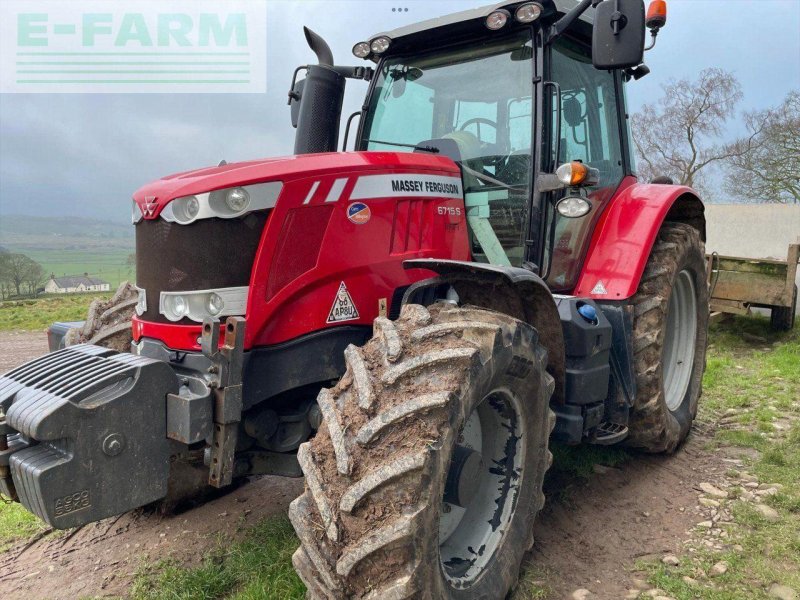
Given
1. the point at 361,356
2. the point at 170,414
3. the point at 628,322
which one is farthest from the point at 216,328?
the point at 628,322

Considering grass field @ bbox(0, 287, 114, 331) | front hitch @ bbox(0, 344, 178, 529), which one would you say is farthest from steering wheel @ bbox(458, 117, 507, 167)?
grass field @ bbox(0, 287, 114, 331)

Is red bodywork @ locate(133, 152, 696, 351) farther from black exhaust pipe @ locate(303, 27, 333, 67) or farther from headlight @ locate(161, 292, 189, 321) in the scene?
black exhaust pipe @ locate(303, 27, 333, 67)

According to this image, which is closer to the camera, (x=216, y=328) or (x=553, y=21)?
(x=216, y=328)

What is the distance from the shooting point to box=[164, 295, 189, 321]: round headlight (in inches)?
92.4

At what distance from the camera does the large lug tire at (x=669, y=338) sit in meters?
3.37

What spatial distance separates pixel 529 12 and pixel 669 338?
2.28 meters

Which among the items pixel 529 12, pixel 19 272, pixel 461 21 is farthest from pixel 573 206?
pixel 19 272

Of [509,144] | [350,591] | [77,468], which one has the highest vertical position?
[509,144]

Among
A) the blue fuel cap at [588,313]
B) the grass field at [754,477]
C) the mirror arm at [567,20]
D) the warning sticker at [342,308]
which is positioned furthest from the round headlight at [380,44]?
the grass field at [754,477]

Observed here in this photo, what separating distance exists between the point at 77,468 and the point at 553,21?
109 inches

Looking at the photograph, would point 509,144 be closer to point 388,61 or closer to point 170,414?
point 388,61

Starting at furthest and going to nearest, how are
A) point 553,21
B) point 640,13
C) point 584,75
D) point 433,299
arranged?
point 584,75
point 553,21
point 433,299
point 640,13

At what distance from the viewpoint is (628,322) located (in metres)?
3.26

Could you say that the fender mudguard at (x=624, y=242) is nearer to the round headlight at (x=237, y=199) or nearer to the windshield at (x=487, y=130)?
the windshield at (x=487, y=130)
